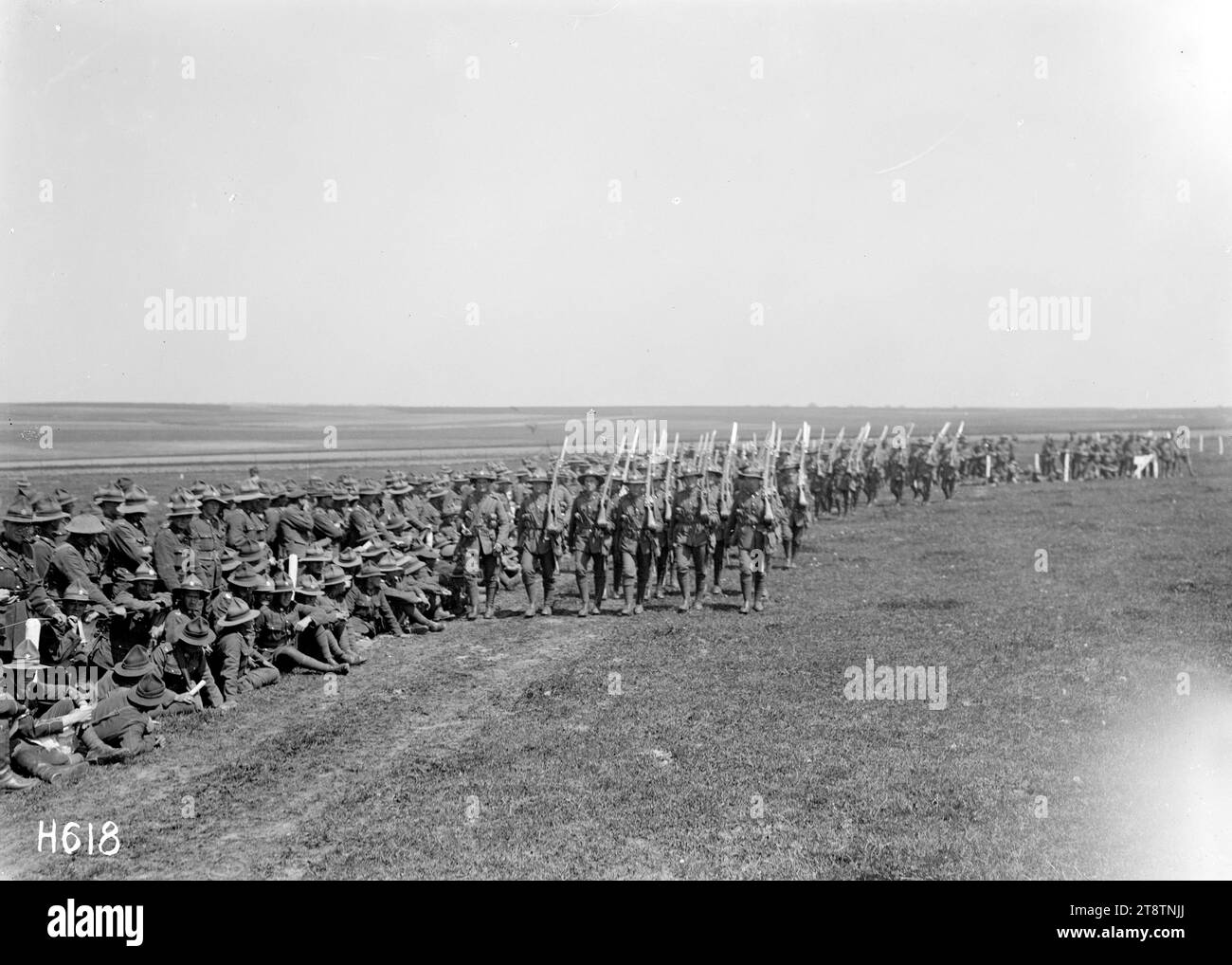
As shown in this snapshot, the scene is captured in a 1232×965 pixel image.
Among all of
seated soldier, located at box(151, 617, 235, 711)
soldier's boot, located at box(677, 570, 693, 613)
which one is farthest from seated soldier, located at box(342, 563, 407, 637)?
soldier's boot, located at box(677, 570, 693, 613)

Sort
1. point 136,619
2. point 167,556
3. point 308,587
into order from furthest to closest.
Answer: point 308,587
point 167,556
point 136,619

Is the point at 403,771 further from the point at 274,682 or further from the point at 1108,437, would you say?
the point at 1108,437

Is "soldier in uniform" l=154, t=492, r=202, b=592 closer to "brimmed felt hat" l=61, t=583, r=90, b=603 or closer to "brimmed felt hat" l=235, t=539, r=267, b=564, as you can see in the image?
"brimmed felt hat" l=235, t=539, r=267, b=564

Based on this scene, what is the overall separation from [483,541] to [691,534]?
3353mm

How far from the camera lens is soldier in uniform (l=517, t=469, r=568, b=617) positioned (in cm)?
1555

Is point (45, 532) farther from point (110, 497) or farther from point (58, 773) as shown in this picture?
point (58, 773)

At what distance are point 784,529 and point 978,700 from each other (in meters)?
9.01

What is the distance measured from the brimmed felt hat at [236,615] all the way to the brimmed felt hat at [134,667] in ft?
4.59

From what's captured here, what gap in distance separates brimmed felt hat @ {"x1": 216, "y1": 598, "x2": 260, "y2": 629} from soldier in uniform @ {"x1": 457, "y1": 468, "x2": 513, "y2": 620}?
4.74 meters

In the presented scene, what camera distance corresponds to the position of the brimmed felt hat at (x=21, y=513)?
37.8 ft

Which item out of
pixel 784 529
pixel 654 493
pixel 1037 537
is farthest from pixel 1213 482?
pixel 654 493

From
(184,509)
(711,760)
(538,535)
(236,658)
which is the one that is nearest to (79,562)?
(184,509)

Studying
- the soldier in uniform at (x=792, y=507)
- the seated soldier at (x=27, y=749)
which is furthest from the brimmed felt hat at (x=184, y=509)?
the soldier in uniform at (x=792, y=507)

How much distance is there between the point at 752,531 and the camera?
15477mm
